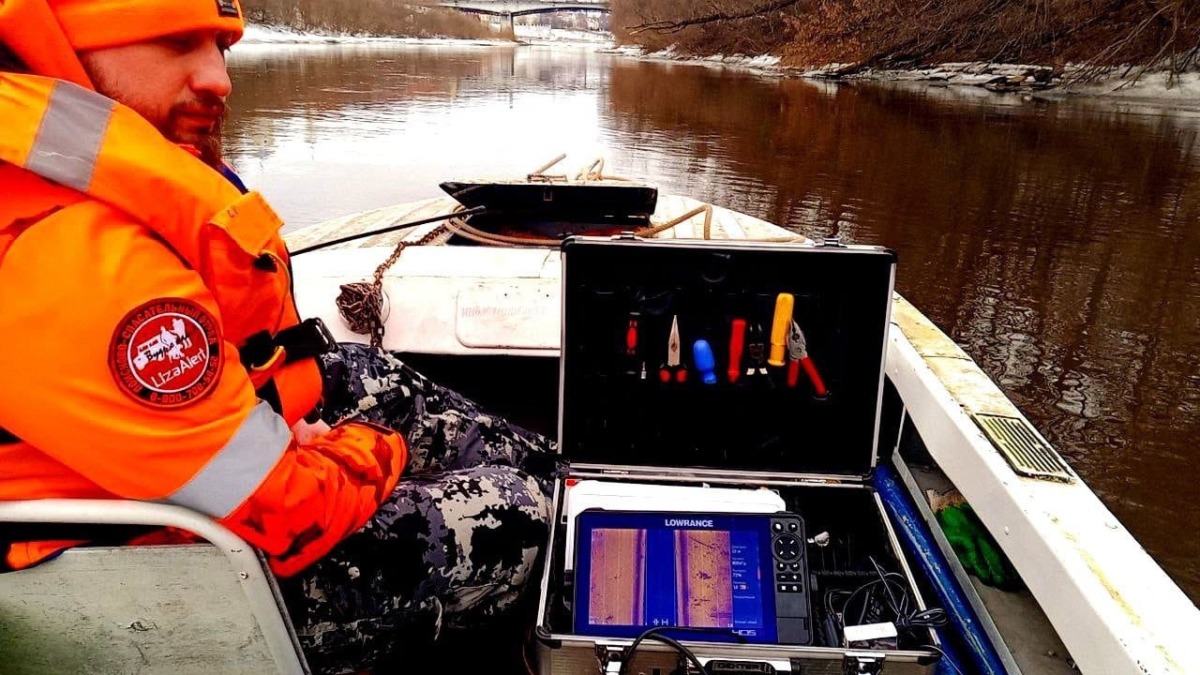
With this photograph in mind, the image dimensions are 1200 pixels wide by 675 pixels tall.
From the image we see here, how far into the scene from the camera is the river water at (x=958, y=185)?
208 inches

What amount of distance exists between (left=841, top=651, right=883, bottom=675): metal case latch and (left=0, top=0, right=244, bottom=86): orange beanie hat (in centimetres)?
155

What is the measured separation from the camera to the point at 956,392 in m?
2.21

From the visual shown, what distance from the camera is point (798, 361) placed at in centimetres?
214

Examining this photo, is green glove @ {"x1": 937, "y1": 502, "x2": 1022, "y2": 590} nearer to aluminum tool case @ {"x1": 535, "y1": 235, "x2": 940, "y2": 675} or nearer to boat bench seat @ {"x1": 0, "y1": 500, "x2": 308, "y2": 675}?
aluminum tool case @ {"x1": 535, "y1": 235, "x2": 940, "y2": 675}

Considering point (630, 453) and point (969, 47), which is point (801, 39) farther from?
point (630, 453)

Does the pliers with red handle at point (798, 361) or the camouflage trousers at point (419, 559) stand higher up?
the pliers with red handle at point (798, 361)

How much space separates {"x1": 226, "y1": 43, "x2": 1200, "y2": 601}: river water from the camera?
5277mm

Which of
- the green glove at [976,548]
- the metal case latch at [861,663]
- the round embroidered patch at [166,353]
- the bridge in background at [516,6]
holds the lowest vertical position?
the green glove at [976,548]

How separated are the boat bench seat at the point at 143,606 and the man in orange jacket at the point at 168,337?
0.04 metres

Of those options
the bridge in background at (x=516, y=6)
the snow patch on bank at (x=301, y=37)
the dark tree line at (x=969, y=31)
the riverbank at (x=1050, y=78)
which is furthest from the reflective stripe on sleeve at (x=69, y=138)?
the bridge in background at (x=516, y=6)

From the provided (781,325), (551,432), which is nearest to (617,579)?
(781,325)

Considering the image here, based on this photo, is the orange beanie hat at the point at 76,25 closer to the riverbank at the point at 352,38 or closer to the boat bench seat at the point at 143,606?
the boat bench seat at the point at 143,606

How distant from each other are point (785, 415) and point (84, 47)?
1742 millimetres

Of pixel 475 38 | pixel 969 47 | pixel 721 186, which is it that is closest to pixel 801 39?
pixel 969 47
